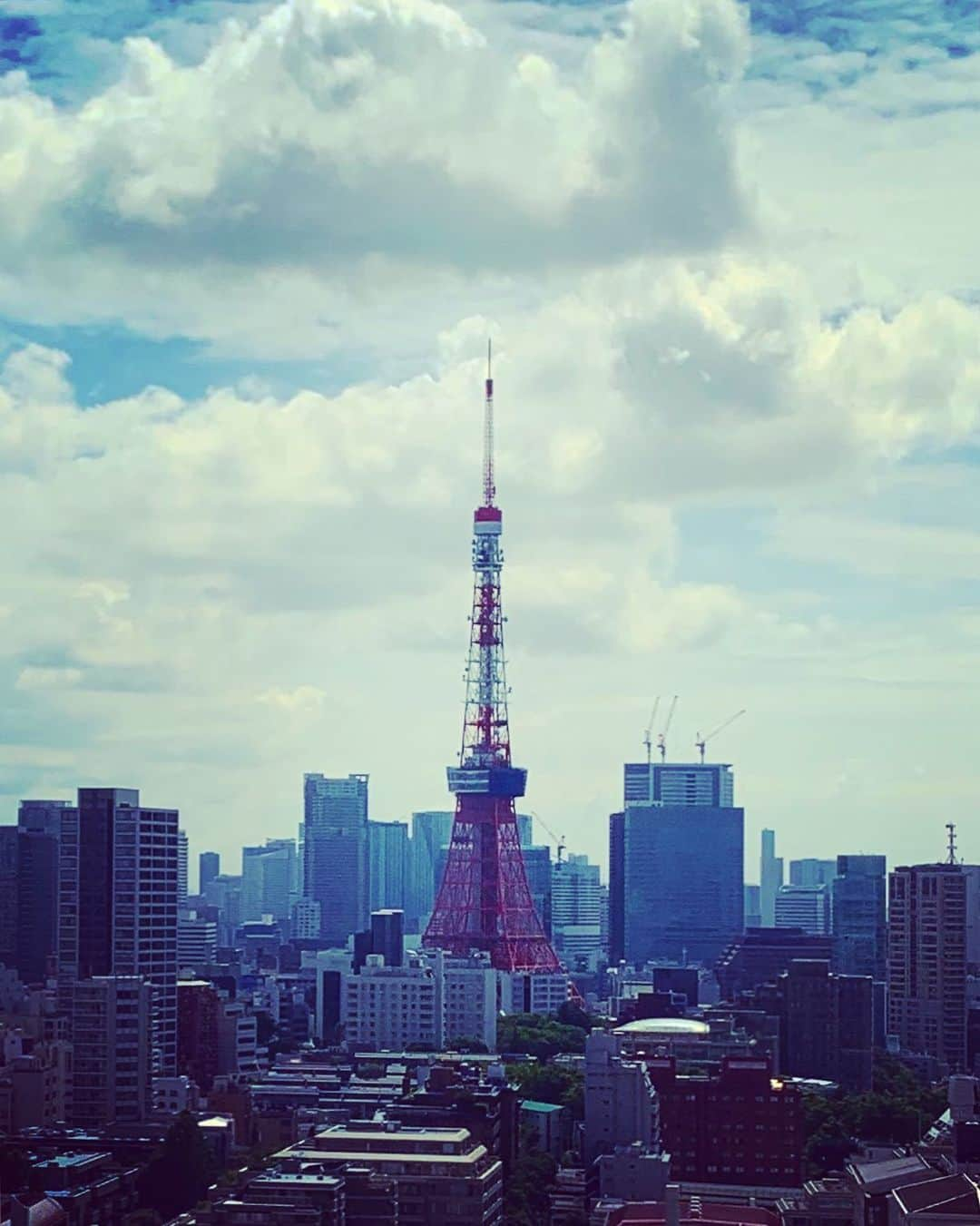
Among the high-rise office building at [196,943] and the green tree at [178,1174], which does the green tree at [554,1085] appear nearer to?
the green tree at [178,1174]

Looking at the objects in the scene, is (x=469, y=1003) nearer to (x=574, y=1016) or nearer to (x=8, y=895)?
(x=574, y=1016)

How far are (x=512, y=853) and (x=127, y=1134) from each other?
18.2m

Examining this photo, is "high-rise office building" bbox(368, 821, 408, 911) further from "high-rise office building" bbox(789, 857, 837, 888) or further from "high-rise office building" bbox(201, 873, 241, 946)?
"high-rise office building" bbox(789, 857, 837, 888)

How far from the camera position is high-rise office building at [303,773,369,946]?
5491 cm

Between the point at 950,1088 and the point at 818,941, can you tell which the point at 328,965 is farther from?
the point at 950,1088

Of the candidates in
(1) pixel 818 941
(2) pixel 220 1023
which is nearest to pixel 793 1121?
(2) pixel 220 1023

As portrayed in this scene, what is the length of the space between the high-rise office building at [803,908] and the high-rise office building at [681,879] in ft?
3.60

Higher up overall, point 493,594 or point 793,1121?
point 493,594

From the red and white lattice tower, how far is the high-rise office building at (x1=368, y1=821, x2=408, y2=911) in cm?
1850

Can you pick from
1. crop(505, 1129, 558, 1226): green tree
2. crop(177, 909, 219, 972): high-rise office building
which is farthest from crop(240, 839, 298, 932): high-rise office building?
crop(505, 1129, 558, 1226): green tree

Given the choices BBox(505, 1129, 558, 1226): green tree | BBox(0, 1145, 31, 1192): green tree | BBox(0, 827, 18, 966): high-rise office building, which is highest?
BBox(0, 827, 18, 966): high-rise office building

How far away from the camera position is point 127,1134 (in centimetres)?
1962

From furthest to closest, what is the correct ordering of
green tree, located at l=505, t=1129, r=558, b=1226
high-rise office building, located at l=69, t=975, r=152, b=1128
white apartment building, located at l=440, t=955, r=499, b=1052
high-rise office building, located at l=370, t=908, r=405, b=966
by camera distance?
high-rise office building, located at l=370, t=908, r=405, b=966
white apartment building, located at l=440, t=955, r=499, b=1052
high-rise office building, located at l=69, t=975, r=152, b=1128
green tree, located at l=505, t=1129, r=558, b=1226

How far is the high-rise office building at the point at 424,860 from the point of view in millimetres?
57281
